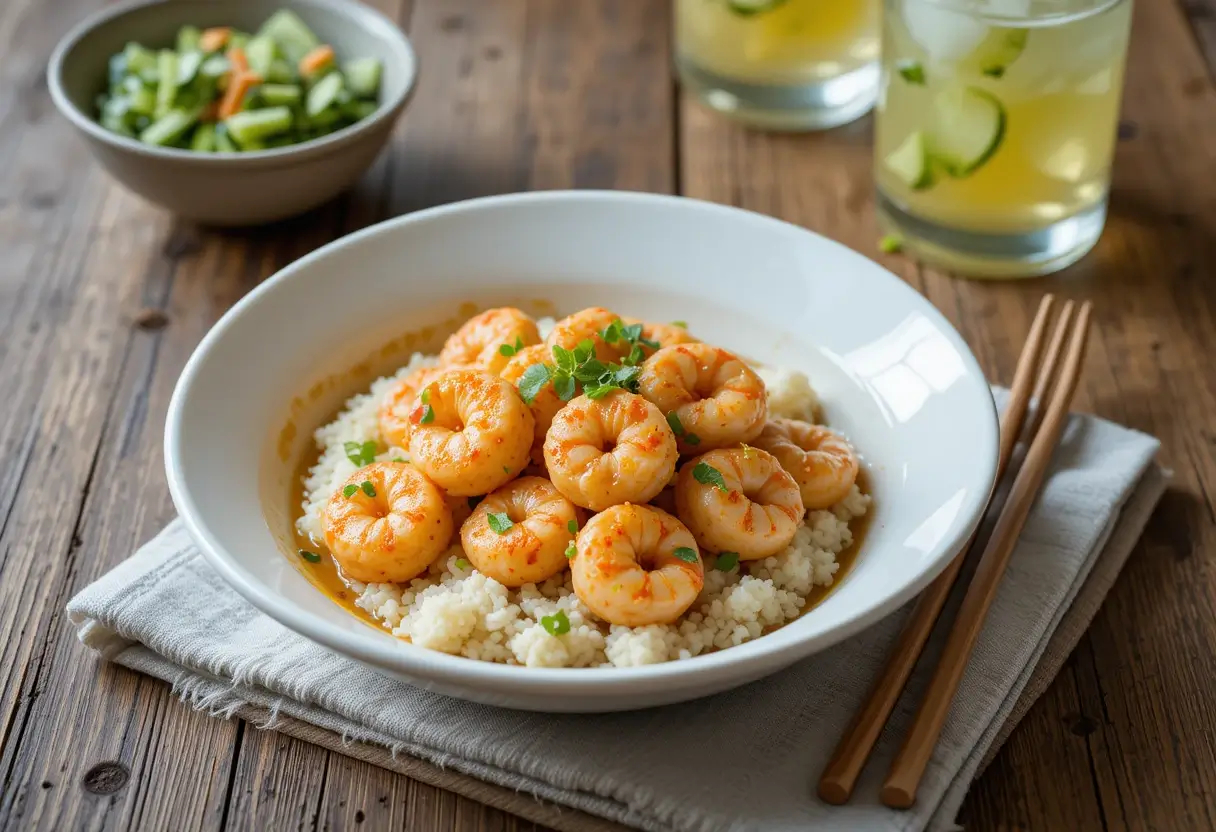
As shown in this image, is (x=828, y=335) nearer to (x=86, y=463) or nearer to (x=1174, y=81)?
(x=86, y=463)

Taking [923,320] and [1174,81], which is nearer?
[923,320]

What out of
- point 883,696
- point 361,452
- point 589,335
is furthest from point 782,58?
point 883,696

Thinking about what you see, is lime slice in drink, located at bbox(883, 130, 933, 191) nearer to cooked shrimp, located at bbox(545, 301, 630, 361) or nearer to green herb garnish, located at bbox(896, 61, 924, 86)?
green herb garnish, located at bbox(896, 61, 924, 86)

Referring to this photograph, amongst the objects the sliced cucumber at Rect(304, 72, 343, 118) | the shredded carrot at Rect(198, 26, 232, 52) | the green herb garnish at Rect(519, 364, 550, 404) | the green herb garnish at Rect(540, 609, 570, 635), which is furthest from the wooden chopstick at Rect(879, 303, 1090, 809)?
the shredded carrot at Rect(198, 26, 232, 52)

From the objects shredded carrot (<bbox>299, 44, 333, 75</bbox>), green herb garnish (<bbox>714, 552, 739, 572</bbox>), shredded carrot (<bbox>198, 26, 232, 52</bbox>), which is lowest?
shredded carrot (<bbox>299, 44, 333, 75</bbox>)

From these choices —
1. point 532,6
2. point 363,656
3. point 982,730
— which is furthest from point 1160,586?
point 532,6

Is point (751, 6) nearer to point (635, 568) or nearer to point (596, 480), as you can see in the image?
point (596, 480)

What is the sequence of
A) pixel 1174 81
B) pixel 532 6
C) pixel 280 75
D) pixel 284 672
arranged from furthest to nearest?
pixel 532 6
pixel 1174 81
pixel 280 75
pixel 284 672
